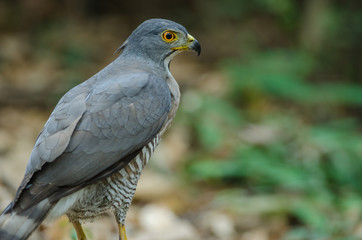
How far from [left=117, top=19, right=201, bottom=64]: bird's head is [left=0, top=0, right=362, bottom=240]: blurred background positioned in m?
1.45

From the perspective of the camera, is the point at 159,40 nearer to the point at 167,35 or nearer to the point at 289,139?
the point at 167,35

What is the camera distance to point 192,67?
1112cm

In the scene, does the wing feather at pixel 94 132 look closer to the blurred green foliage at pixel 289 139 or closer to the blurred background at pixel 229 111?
the blurred background at pixel 229 111

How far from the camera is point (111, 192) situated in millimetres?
3996

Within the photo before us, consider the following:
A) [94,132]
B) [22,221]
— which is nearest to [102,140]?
[94,132]

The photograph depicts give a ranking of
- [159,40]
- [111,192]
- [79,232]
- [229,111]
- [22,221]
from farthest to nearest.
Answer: [229,111], [159,40], [79,232], [111,192], [22,221]

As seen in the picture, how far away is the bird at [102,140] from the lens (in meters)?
3.62

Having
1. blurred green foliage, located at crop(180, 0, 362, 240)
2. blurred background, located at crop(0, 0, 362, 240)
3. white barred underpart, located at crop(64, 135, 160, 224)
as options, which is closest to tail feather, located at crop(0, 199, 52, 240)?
white barred underpart, located at crop(64, 135, 160, 224)

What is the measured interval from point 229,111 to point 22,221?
4693 mm

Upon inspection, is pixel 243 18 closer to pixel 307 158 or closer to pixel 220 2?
pixel 220 2

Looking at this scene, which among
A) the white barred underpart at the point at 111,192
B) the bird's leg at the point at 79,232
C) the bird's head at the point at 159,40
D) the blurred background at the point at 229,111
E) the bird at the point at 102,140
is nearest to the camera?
the bird at the point at 102,140

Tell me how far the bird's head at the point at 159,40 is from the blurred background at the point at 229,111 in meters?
1.45

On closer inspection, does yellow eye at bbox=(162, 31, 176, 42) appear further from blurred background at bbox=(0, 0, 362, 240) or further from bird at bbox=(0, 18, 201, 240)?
blurred background at bbox=(0, 0, 362, 240)

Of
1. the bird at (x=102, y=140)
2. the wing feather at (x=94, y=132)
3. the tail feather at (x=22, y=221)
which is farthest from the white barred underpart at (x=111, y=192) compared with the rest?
the tail feather at (x=22, y=221)
